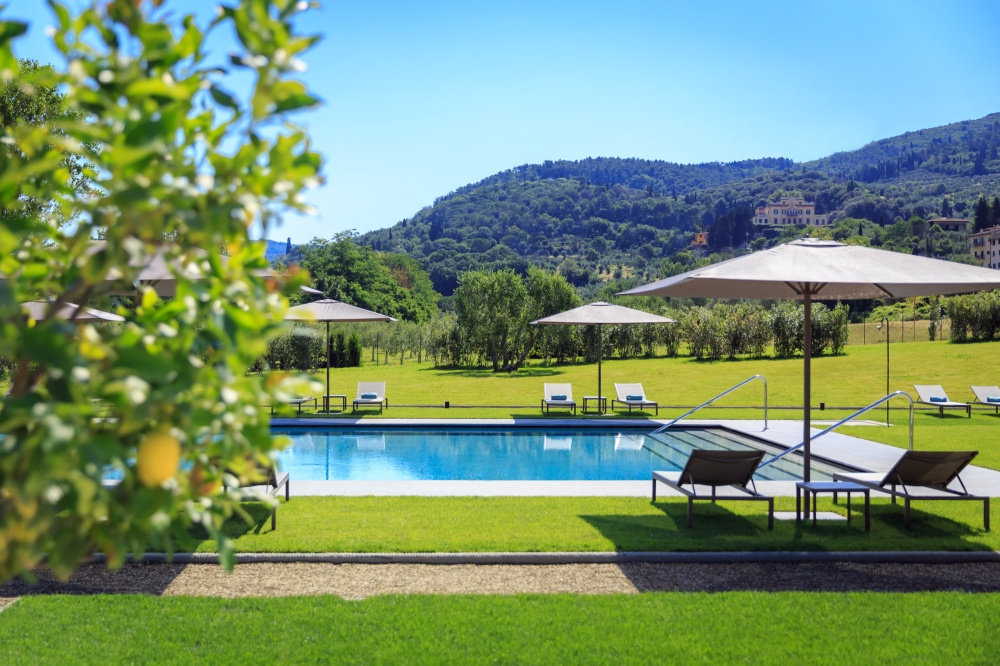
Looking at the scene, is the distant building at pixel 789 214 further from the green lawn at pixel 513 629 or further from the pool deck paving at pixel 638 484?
the green lawn at pixel 513 629

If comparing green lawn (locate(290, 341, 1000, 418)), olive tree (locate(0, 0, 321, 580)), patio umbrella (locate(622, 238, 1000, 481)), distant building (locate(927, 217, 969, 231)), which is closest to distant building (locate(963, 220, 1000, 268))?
distant building (locate(927, 217, 969, 231))

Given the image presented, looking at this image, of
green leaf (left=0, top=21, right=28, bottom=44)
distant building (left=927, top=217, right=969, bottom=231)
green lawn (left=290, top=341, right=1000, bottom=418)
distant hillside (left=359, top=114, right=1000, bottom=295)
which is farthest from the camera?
distant hillside (left=359, top=114, right=1000, bottom=295)

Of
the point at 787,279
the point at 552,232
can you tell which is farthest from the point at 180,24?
the point at 552,232

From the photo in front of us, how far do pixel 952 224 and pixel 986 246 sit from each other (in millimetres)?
29549

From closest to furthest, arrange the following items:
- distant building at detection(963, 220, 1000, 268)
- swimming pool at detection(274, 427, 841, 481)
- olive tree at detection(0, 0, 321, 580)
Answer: olive tree at detection(0, 0, 321, 580), swimming pool at detection(274, 427, 841, 481), distant building at detection(963, 220, 1000, 268)

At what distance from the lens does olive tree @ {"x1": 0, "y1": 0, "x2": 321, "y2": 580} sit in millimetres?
1069

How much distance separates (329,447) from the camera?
13914mm

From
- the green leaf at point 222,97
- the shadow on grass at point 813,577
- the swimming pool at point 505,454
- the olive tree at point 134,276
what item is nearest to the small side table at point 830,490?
the shadow on grass at point 813,577

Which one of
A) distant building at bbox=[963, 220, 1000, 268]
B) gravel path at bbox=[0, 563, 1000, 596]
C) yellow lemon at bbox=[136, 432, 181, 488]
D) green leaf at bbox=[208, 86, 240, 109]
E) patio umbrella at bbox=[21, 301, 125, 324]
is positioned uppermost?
distant building at bbox=[963, 220, 1000, 268]

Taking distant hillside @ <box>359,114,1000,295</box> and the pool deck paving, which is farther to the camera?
distant hillside @ <box>359,114,1000,295</box>

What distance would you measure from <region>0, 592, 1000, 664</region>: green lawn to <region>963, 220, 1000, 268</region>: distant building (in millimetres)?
A: 96212

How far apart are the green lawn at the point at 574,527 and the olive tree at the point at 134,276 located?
5.58 meters

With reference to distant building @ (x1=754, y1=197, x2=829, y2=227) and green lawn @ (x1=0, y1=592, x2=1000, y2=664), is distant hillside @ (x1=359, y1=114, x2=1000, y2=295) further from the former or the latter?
green lawn @ (x1=0, y1=592, x2=1000, y2=664)

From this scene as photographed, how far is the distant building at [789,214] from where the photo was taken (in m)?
156
